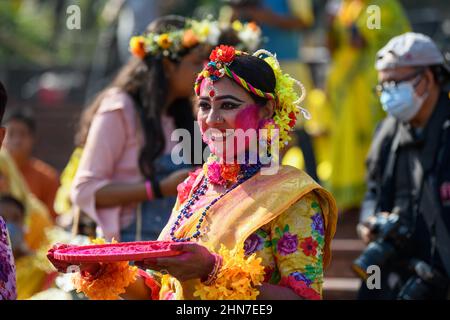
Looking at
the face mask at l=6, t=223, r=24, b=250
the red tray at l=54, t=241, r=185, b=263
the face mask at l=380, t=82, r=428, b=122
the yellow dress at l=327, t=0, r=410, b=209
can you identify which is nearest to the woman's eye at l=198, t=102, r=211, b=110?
the red tray at l=54, t=241, r=185, b=263

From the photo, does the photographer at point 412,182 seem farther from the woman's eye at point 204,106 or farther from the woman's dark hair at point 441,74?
the woman's eye at point 204,106

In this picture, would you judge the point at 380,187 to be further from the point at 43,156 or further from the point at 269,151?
the point at 43,156

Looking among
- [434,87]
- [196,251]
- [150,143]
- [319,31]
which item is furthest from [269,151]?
[319,31]

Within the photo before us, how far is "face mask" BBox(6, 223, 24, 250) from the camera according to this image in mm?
7266

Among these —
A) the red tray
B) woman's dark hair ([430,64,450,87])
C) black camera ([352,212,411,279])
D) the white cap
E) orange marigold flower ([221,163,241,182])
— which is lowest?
black camera ([352,212,411,279])

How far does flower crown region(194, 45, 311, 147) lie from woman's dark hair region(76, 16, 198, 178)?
5.11 ft

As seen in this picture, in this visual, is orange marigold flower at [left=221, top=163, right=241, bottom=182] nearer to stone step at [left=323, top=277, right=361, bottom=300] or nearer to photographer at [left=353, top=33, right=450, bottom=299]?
photographer at [left=353, top=33, right=450, bottom=299]

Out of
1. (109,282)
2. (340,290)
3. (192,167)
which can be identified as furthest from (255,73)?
(340,290)

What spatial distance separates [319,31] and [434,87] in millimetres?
10757

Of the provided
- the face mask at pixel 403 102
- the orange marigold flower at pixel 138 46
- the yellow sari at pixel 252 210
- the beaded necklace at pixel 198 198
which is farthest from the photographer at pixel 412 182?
the beaded necklace at pixel 198 198

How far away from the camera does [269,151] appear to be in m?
4.16

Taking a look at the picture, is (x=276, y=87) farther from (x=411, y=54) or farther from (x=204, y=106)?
(x=411, y=54)

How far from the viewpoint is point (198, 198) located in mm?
4188

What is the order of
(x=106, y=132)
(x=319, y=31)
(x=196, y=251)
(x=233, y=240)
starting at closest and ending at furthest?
(x=196, y=251)
(x=233, y=240)
(x=106, y=132)
(x=319, y=31)
